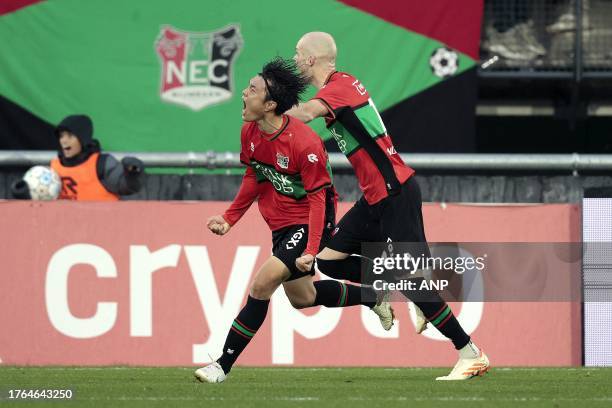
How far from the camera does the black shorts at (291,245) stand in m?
9.25

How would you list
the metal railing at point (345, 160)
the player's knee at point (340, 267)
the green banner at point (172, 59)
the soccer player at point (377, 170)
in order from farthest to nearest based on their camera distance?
the green banner at point (172, 59)
the metal railing at point (345, 160)
the player's knee at point (340, 267)
the soccer player at point (377, 170)

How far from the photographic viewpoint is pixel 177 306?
1188cm

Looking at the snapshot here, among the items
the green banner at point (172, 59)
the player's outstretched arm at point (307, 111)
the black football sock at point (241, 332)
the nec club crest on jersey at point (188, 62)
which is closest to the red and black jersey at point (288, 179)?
the player's outstretched arm at point (307, 111)

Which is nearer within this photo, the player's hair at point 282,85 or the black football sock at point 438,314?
the player's hair at point 282,85

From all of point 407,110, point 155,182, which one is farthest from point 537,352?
point 155,182

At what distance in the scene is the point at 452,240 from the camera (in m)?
12.1

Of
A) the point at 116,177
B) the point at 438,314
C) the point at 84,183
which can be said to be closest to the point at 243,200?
the point at 438,314

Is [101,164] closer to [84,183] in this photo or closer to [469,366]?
[84,183]

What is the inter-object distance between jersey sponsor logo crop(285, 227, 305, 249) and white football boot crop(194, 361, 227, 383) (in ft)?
2.77

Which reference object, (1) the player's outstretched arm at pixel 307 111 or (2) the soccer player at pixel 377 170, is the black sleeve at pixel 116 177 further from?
(1) the player's outstretched arm at pixel 307 111

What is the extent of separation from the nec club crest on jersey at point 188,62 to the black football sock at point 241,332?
4.31 meters

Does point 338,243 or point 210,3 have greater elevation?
point 210,3

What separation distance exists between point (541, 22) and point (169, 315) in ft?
15.5

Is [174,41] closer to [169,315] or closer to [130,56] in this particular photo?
[130,56]
